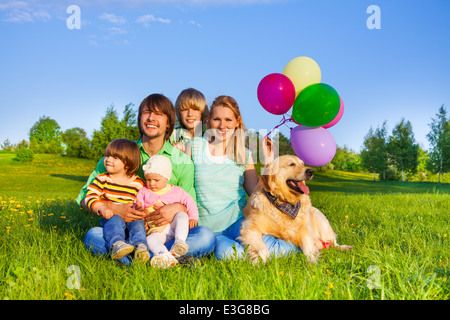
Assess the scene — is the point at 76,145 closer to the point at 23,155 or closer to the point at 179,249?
the point at 23,155

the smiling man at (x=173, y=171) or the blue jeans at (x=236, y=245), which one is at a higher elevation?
the smiling man at (x=173, y=171)

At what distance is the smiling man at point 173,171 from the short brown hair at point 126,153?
0.31 metres

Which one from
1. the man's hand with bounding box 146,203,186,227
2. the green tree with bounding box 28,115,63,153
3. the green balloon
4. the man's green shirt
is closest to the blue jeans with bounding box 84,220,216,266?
the man's hand with bounding box 146,203,186,227

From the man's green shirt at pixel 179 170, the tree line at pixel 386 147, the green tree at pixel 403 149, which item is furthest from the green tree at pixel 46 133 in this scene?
the green tree at pixel 403 149

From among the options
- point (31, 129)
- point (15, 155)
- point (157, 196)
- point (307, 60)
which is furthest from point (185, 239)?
point (31, 129)

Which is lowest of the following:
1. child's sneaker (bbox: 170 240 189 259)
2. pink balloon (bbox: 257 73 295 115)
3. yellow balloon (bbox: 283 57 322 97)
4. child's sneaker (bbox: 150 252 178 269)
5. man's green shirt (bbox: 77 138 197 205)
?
child's sneaker (bbox: 150 252 178 269)

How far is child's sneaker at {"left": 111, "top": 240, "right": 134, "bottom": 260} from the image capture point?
2.57 meters

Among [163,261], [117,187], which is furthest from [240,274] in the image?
[117,187]

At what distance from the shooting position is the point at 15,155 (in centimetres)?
2461

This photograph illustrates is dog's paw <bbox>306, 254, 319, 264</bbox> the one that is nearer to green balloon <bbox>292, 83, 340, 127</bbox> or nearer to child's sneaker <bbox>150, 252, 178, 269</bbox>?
child's sneaker <bbox>150, 252, 178, 269</bbox>

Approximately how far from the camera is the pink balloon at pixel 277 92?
374 cm

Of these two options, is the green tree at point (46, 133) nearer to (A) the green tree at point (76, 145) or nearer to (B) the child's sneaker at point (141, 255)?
(A) the green tree at point (76, 145)

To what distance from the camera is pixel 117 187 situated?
3.21 m
